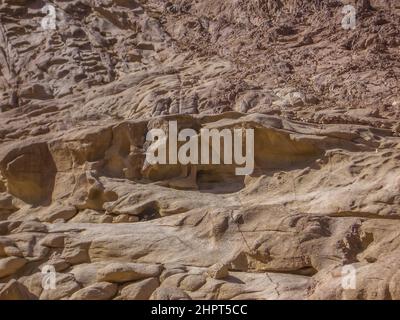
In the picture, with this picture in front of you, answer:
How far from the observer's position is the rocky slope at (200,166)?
26.1ft

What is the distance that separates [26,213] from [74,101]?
2.78 meters

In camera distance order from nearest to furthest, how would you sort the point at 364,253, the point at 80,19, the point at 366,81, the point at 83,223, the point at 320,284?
the point at 320,284 < the point at 364,253 < the point at 83,223 < the point at 366,81 < the point at 80,19

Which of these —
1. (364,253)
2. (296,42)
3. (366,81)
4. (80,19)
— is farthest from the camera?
(80,19)

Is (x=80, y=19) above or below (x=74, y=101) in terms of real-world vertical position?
above

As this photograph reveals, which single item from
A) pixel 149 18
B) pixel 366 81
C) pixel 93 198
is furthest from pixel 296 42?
pixel 93 198

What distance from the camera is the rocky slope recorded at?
7.95 metres

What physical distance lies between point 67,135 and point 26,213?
143 cm

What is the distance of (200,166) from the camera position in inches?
385

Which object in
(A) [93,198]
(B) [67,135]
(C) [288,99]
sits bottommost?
(A) [93,198]

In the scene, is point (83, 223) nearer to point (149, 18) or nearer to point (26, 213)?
point (26, 213)

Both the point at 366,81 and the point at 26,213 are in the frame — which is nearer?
the point at 26,213

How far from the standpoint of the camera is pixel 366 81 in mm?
11141

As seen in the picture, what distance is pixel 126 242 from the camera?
8.54 meters

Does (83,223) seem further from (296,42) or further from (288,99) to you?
(296,42)
